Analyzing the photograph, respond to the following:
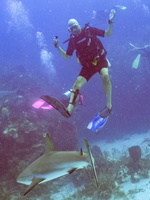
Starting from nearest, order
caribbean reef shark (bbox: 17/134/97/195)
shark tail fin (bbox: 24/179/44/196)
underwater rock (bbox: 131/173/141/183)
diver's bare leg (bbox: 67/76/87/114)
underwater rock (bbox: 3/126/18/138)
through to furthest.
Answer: shark tail fin (bbox: 24/179/44/196) < caribbean reef shark (bbox: 17/134/97/195) < diver's bare leg (bbox: 67/76/87/114) < underwater rock (bbox: 131/173/141/183) < underwater rock (bbox: 3/126/18/138)

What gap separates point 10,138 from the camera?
8883 millimetres

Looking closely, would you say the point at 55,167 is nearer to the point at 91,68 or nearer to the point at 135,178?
the point at 91,68

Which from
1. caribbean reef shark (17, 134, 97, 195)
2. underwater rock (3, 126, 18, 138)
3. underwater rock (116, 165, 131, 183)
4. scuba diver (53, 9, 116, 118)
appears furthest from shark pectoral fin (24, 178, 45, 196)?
underwater rock (3, 126, 18, 138)

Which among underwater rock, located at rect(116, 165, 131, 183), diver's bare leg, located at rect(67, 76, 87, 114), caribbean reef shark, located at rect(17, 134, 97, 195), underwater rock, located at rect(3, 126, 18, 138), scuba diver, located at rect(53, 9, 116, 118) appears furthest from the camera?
underwater rock, located at rect(3, 126, 18, 138)

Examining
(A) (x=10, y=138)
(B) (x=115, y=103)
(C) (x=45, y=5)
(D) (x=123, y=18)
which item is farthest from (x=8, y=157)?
(C) (x=45, y=5)

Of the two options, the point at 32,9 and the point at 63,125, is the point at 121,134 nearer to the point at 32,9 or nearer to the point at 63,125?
the point at 63,125

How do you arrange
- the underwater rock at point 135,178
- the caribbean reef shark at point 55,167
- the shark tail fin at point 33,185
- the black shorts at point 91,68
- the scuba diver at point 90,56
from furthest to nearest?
1. the underwater rock at point 135,178
2. the black shorts at point 91,68
3. the scuba diver at point 90,56
4. the caribbean reef shark at point 55,167
5. the shark tail fin at point 33,185

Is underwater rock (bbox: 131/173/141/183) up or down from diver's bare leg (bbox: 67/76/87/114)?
down

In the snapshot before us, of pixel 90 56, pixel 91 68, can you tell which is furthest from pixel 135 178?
pixel 90 56

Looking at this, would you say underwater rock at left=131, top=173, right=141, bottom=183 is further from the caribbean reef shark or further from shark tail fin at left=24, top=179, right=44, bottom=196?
shark tail fin at left=24, top=179, right=44, bottom=196

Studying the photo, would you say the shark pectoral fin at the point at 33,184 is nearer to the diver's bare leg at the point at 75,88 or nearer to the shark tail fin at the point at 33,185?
the shark tail fin at the point at 33,185

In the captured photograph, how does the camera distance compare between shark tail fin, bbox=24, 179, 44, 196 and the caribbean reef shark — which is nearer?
shark tail fin, bbox=24, 179, 44, 196

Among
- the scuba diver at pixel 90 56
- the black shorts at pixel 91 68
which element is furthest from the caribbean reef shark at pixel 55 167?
the black shorts at pixel 91 68

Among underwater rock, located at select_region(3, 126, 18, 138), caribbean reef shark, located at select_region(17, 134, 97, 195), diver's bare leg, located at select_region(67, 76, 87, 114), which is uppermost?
underwater rock, located at select_region(3, 126, 18, 138)
